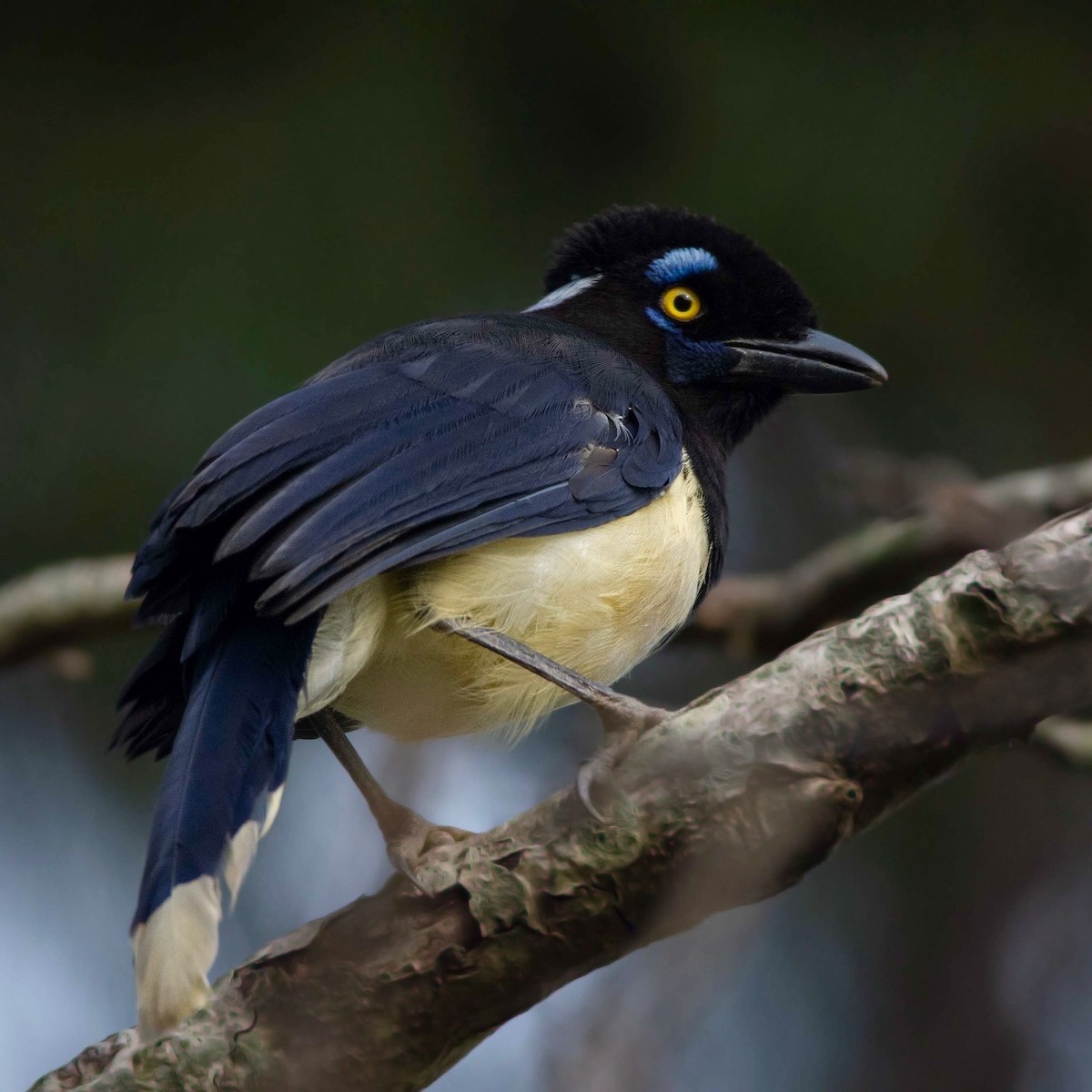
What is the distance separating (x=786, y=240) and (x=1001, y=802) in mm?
2456

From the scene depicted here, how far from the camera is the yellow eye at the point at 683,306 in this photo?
4605mm

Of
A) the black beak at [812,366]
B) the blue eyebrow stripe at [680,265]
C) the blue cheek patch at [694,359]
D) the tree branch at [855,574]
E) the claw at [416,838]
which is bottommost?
the tree branch at [855,574]

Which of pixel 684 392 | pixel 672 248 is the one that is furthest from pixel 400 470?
pixel 672 248

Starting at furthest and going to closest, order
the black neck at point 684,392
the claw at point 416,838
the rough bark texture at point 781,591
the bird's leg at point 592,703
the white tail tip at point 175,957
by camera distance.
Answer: the rough bark texture at point 781,591 → the black neck at point 684,392 → the claw at point 416,838 → the bird's leg at point 592,703 → the white tail tip at point 175,957

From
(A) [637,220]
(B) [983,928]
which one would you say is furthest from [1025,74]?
(B) [983,928]

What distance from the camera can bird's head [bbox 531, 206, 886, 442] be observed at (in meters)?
4.51

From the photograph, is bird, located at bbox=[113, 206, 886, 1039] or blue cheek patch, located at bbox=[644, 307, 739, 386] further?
blue cheek patch, located at bbox=[644, 307, 739, 386]

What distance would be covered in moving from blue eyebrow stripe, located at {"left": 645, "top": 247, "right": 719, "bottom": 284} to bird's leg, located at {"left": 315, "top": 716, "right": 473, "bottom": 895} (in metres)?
1.69

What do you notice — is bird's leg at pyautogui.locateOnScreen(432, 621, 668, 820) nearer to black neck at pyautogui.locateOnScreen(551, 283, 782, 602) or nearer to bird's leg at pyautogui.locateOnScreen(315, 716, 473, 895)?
bird's leg at pyautogui.locateOnScreen(315, 716, 473, 895)

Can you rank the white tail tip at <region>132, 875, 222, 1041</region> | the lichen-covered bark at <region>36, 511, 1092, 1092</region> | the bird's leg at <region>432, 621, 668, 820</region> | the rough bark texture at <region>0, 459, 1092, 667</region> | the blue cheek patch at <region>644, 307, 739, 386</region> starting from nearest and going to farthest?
the lichen-covered bark at <region>36, 511, 1092, 1092</region> < the white tail tip at <region>132, 875, 222, 1041</region> < the bird's leg at <region>432, 621, 668, 820</region> < the blue cheek patch at <region>644, 307, 739, 386</region> < the rough bark texture at <region>0, 459, 1092, 667</region>

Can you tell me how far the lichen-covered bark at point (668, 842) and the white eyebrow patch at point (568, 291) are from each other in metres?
2.25

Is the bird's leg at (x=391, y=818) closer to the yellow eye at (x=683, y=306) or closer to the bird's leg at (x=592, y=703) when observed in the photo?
the bird's leg at (x=592, y=703)

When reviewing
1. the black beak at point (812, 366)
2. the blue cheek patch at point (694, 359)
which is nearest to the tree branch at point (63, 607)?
the blue cheek patch at point (694, 359)

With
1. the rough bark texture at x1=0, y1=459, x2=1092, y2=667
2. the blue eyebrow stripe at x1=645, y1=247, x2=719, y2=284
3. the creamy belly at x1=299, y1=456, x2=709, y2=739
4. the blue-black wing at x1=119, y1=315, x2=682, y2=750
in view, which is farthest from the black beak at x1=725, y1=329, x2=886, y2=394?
the creamy belly at x1=299, y1=456, x2=709, y2=739
